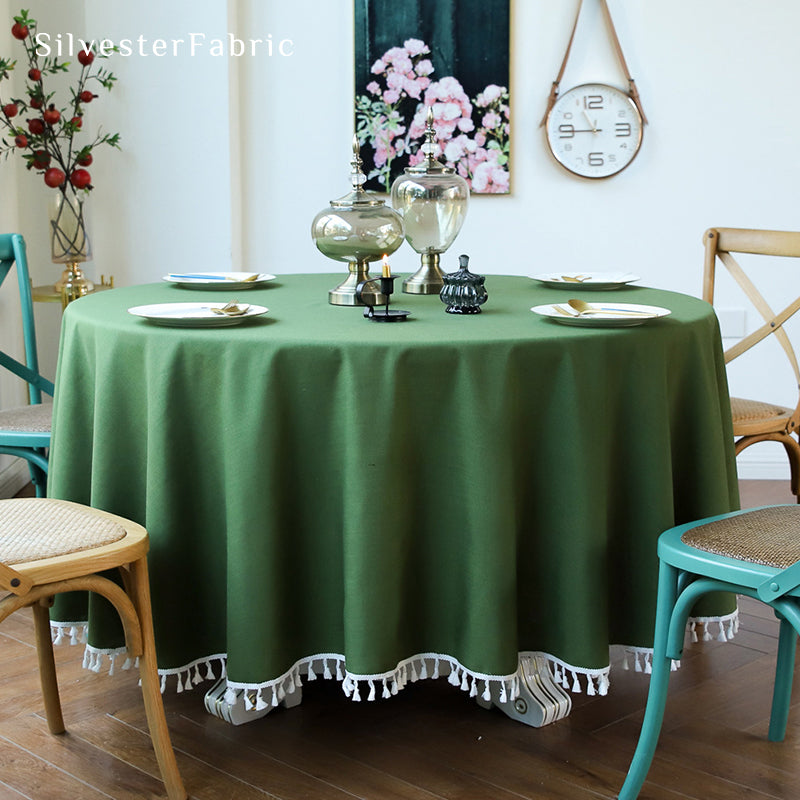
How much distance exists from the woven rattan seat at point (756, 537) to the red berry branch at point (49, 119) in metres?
2.44

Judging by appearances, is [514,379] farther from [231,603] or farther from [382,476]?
[231,603]

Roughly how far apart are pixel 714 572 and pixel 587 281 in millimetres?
950

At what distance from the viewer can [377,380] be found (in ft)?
5.39

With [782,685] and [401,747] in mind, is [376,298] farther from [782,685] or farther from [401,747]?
[782,685]

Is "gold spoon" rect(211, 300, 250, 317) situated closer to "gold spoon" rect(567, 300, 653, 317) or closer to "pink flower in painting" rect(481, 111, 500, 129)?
"gold spoon" rect(567, 300, 653, 317)

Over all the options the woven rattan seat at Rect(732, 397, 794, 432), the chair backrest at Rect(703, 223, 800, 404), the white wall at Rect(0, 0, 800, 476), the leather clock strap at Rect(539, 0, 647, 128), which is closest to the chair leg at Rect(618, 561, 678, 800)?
the woven rattan seat at Rect(732, 397, 794, 432)

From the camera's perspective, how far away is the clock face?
12.3ft

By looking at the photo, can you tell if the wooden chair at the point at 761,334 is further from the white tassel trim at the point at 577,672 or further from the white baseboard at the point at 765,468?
the white baseboard at the point at 765,468

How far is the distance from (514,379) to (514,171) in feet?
7.73

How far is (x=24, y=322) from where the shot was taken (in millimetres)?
2760

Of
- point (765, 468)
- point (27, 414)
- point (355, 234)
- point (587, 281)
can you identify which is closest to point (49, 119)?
point (27, 414)

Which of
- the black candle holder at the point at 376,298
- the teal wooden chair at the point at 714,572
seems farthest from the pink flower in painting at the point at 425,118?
the teal wooden chair at the point at 714,572

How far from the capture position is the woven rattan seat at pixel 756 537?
1.53 metres

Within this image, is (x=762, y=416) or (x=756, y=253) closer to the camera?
(x=762, y=416)
